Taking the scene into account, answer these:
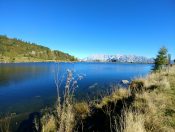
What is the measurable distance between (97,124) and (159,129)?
11.2 ft

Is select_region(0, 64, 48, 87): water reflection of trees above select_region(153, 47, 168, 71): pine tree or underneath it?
underneath

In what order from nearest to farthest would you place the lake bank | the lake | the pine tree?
the lake bank, the lake, the pine tree

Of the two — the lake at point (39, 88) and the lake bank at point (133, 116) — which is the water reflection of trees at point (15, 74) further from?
the lake bank at point (133, 116)

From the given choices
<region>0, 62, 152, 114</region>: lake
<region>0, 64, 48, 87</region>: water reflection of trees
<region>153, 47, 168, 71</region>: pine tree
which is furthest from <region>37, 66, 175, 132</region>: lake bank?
<region>153, 47, 168, 71</region>: pine tree

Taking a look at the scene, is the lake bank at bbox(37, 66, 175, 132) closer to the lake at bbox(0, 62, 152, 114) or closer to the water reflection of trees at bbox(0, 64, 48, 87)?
the lake at bbox(0, 62, 152, 114)

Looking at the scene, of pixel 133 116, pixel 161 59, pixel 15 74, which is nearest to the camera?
pixel 133 116

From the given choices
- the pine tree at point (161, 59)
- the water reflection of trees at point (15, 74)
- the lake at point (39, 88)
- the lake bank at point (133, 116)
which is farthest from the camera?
the pine tree at point (161, 59)

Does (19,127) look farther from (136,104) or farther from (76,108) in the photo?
(136,104)

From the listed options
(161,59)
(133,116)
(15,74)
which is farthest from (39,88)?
(161,59)

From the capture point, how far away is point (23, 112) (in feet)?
42.2

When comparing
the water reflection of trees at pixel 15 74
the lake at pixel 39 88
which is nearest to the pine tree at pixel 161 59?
the lake at pixel 39 88

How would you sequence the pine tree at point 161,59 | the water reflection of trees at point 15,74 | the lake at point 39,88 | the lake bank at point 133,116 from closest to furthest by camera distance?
1. the lake bank at point 133,116
2. the lake at point 39,88
3. the water reflection of trees at point 15,74
4. the pine tree at point 161,59

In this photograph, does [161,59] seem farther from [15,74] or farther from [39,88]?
[15,74]

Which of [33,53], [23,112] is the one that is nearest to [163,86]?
[23,112]
